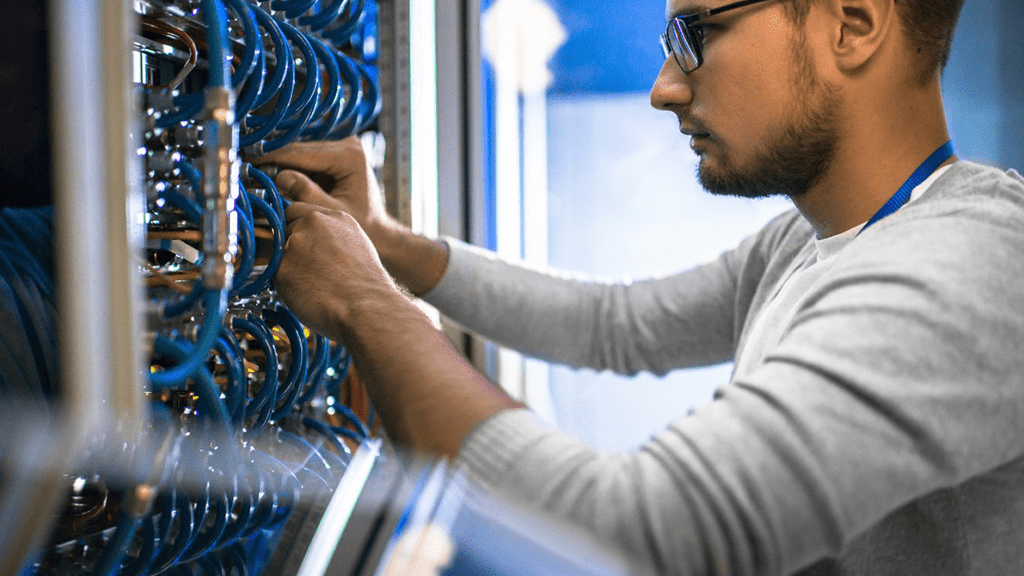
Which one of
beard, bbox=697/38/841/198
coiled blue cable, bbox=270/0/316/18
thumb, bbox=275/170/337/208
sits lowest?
thumb, bbox=275/170/337/208

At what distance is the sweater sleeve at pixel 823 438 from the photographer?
65 centimetres

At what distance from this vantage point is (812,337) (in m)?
0.70

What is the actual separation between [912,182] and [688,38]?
0.33 m

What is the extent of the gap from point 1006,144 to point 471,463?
1.77 meters

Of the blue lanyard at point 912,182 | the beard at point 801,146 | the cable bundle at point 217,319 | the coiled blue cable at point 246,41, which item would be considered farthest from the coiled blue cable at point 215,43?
the blue lanyard at point 912,182

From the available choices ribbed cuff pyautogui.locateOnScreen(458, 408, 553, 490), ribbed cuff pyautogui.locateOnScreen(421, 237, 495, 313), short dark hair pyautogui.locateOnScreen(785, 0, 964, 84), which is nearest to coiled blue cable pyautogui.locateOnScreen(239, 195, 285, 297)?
ribbed cuff pyautogui.locateOnScreen(458, 408, 553, 490)

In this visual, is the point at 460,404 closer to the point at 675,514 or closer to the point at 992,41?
the point at 675,514

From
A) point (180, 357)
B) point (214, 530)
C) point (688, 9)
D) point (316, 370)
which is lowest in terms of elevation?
point (214, 530)

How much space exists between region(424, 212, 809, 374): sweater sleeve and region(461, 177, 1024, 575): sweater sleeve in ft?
1.92

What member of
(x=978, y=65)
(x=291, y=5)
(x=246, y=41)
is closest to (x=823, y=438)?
(x=246, y=41)

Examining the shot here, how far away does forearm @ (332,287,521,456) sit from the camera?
76 centimetres

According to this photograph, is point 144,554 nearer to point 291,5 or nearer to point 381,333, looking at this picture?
point 381,333

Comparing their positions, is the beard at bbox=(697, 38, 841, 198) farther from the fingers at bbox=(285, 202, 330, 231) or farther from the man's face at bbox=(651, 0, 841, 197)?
the fingers at bbox=(285, 202, 330, 231)

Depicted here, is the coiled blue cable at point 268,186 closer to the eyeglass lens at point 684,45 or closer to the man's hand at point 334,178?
the man's hand at point 334,178
